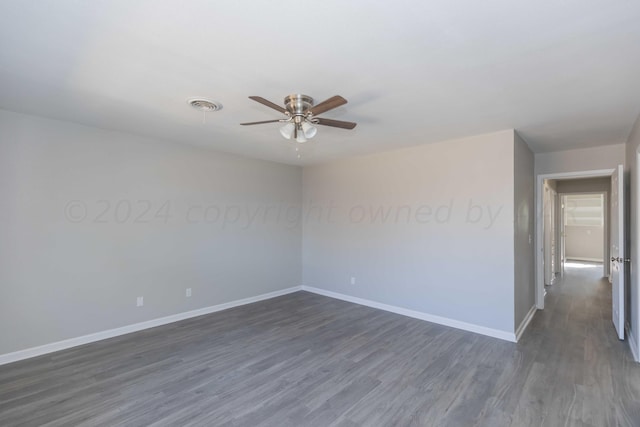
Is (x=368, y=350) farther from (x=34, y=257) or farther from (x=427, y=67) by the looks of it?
(x=34, y=257)

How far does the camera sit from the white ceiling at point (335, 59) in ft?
5.22

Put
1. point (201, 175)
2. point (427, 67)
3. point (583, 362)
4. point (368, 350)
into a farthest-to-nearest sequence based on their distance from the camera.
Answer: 1. point (201, 175)
2. point (368, 350)
3. point (583, 362)
4. point (427, 67)

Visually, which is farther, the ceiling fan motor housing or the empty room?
the ceiling fan motor housing

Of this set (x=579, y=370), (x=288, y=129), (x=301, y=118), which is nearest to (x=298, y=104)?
(x=301, y=118)

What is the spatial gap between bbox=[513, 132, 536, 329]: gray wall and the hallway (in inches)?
13.7

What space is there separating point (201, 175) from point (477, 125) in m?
3.80

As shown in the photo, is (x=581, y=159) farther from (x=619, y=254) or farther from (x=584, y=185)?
(x=584, y=185)

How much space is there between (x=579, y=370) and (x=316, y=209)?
4.27m

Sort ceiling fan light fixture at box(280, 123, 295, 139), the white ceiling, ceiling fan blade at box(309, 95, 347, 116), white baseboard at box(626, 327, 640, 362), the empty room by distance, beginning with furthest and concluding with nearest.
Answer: white baseboard at box(626, 327, 640, 362)
ceiling fan light fixture at box(280, 123, 295, 139)
ceiling fan blade at box(309, 95, 347, 116)
the empty room
the white ceiling

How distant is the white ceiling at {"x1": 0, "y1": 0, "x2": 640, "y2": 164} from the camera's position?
159 centimetres

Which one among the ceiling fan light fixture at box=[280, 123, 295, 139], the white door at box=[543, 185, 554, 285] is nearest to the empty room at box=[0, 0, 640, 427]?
the ceiling fan light fixture at box=[280, 123, 295, 139]

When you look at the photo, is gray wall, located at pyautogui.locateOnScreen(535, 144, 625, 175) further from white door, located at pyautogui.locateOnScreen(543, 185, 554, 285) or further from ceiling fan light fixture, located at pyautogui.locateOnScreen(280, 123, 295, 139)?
ceiling fan light fixture, located at pyautogui.locateOnScreen(280, 123, 295, 139)

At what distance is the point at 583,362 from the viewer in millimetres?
3129

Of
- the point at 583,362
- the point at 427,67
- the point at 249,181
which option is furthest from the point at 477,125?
the point at 249,181
